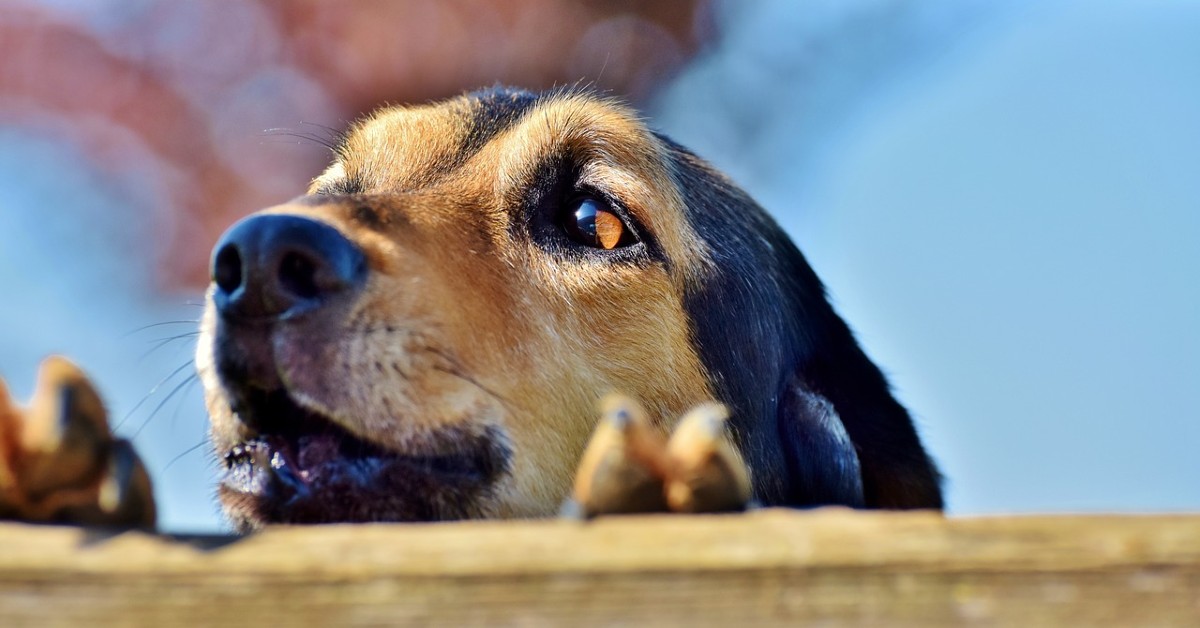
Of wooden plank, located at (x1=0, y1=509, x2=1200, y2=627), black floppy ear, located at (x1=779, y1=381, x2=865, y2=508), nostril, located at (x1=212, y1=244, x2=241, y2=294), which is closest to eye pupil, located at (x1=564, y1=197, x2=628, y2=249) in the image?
black floppy ear, located at (x1=779, y1=381, x2=865, y2=508)

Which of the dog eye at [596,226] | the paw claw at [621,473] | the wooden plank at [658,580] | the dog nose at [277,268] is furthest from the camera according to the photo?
the dog eye at [596,226]

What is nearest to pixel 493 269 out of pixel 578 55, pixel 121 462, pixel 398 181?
pixel 398 181

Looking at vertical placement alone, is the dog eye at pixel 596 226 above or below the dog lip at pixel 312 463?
above

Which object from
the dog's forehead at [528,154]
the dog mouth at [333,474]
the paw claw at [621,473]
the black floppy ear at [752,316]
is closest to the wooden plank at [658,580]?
the paw claw at [621,473]

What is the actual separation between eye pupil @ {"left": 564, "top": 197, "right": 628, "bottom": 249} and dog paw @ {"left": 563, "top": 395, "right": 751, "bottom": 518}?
191 centimetres

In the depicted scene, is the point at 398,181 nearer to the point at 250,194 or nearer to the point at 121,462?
the point at 121,462

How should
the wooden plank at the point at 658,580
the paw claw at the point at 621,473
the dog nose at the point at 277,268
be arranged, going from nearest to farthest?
the wooden plank at the point at 658,580 < the paw claw at the point at 621,473 < the dog nose at the point at 277,268

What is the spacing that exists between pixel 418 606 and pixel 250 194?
8.17m

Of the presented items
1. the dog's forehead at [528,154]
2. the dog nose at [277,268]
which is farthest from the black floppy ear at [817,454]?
the dog nose at [277,268]

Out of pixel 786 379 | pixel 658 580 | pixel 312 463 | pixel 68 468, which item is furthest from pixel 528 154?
pixel 658 580

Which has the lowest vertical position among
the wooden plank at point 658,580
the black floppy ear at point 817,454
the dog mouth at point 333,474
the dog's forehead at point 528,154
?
the wooden plank at point 658,580

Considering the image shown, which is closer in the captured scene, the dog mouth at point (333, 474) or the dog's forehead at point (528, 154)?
the dog mouth at point (333, 474)

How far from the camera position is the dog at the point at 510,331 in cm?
246

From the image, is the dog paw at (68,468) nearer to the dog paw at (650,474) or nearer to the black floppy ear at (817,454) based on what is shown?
the dog paw at (650,474)
